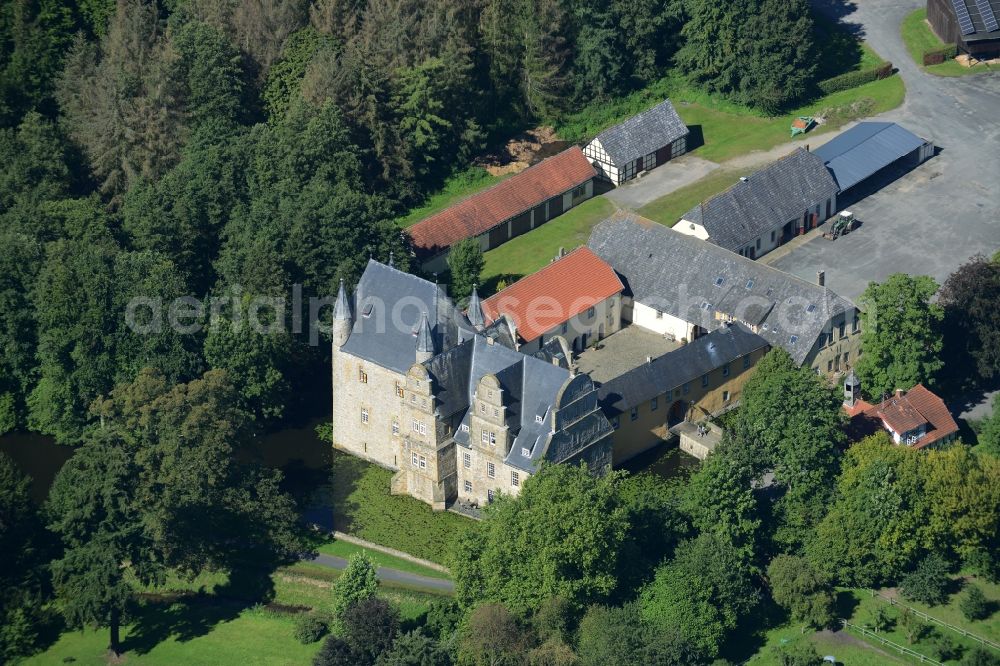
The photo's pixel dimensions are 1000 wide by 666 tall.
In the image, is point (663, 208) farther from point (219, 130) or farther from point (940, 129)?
point (219, 130)

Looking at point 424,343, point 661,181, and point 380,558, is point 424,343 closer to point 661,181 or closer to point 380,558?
point 380,558

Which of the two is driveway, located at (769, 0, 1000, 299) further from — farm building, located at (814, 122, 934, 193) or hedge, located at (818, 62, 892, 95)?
hedge, located at (818, 62, 892, 95)

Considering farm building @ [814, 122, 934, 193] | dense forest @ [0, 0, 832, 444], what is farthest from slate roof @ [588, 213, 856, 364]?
farm building @ [814, 122, 934, 193]

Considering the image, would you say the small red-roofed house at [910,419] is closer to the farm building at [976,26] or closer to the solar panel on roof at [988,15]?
the farm building at [976,26]

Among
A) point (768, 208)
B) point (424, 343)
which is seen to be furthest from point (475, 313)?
point (768, 208)

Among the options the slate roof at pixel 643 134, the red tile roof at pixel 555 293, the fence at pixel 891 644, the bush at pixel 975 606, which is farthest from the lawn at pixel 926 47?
the fence at pixel 891 644

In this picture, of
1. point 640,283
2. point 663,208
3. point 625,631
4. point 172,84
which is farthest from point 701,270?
point 172,84
